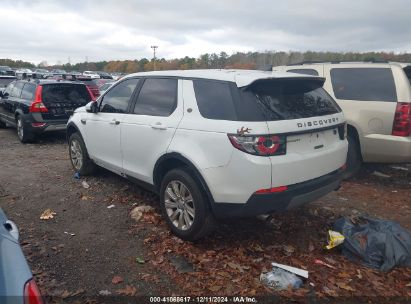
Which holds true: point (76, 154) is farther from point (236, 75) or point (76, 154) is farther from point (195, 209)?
point (236, 75)

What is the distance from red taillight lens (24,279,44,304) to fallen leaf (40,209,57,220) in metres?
3.23

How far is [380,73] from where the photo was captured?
5648mm

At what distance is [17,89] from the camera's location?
1028 centimetres

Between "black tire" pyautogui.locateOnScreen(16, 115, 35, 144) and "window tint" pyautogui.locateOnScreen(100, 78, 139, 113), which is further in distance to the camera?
"black tire" pyautogui.locateOnScreen(16, 115, 35, 144)

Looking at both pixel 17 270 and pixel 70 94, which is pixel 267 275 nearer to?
pixel 17 270

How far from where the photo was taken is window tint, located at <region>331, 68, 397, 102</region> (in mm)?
5503

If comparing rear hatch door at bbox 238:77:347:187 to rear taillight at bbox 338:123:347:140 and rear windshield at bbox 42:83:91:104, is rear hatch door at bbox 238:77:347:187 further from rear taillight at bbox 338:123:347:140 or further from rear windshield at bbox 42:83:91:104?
rear windshield at bbox 42:83:91:104

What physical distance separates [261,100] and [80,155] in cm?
389

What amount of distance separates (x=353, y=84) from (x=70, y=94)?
7121 mm

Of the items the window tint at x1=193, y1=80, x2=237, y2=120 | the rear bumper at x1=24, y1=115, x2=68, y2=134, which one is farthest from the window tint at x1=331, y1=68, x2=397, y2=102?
the rear bumper at x1=24, y1=115, x2=68, y2=134

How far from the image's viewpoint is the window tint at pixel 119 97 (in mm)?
4824

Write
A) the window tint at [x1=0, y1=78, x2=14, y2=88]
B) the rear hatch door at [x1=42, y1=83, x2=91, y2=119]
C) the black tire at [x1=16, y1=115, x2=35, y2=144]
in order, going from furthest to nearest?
the window tint at [x1=0, y1=78, x2=14, y2=88]
the black tire at [x1=16, y1=115, x2=35, y2=144]
the rear hatch door at [x1=42, y1=83, x2=91, y2=119]

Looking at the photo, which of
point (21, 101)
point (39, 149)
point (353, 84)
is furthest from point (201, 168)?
point (21, 101)

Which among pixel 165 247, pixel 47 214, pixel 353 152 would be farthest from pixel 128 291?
pixel 353 152
